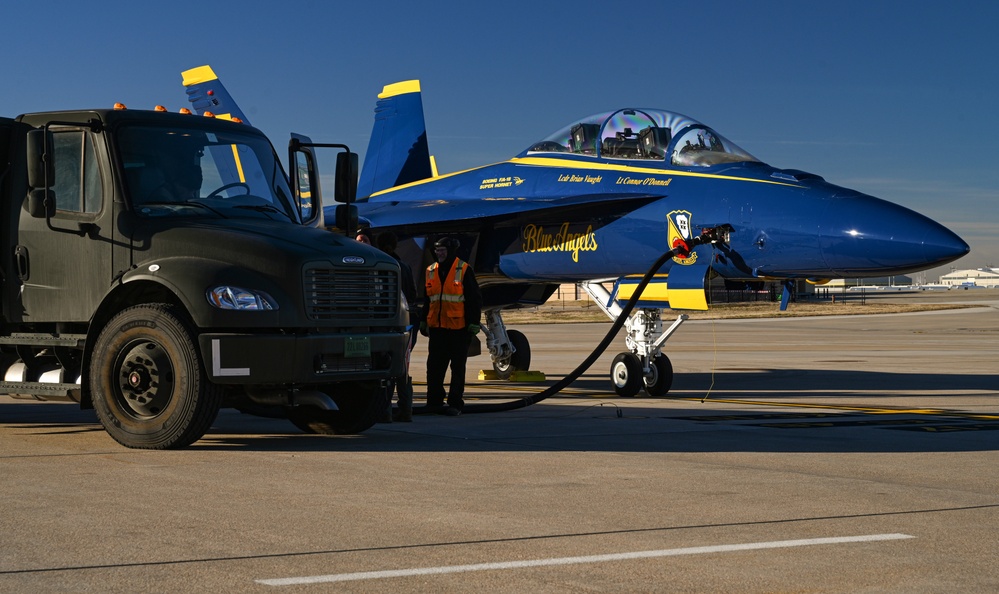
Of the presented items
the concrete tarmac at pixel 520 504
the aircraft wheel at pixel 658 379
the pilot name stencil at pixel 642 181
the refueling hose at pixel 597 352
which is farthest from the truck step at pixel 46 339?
the aircraft wheel at pixel 658 379

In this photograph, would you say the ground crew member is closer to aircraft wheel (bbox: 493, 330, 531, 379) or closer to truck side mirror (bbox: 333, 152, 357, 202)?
truck side mirror (bbox: 333, 152, 357, 202)

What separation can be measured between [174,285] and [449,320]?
Answer: 384 centimetres

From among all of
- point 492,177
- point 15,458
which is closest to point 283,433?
point 15,458

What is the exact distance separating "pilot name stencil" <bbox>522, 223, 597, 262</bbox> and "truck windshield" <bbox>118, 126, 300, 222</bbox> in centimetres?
543

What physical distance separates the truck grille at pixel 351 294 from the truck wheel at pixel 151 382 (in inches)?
37.3

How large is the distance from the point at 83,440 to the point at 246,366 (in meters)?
2.03

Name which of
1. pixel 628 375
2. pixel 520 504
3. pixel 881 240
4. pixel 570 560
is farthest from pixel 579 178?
pixel 570 560

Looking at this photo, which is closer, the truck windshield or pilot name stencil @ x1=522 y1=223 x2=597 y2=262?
the truck windshield

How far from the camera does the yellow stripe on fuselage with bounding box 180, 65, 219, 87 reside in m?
19.5

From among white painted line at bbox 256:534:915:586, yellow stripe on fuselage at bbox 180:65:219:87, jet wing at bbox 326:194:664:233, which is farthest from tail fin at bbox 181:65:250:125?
white painted line at bbox 256:534:915:586

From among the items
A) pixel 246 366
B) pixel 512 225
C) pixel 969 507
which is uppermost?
pixel 512 225

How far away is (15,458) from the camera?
856 centimetres

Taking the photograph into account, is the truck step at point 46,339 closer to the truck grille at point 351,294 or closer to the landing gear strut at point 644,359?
the truck grille at point 351,294

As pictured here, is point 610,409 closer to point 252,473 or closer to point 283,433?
point 283,433
